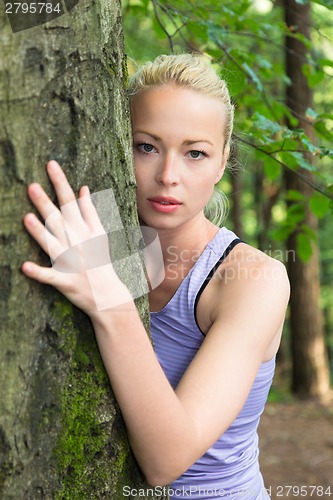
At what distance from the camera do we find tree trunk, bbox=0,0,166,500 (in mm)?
1177

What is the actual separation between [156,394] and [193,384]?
0.15 m

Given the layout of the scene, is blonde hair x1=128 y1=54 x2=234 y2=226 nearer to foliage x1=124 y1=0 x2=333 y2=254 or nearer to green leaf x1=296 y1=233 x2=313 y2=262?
foliage x1=124 y1=0 x2=333 y2=254

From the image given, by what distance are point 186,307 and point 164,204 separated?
1.11 feet

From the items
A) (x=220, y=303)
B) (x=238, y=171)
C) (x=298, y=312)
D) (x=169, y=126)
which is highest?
(x=169, y=126)

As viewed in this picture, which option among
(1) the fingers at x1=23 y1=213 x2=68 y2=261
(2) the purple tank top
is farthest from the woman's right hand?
(2) the purple tank top

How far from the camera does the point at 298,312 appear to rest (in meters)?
9.10

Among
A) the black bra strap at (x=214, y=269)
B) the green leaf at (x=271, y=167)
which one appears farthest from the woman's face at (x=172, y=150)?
the green leaf at (x=271, y=167)

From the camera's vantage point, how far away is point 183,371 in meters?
1.79

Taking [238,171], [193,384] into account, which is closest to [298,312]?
[238,171]

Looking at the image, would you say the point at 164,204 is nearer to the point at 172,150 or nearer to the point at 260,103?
the point at 172,150

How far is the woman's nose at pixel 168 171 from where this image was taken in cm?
172

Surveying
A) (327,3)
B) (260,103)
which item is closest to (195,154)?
(327,3)

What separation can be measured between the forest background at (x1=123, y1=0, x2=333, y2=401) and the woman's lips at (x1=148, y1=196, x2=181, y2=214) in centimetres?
73

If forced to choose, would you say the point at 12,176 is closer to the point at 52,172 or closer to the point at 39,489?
the point at 52,172
